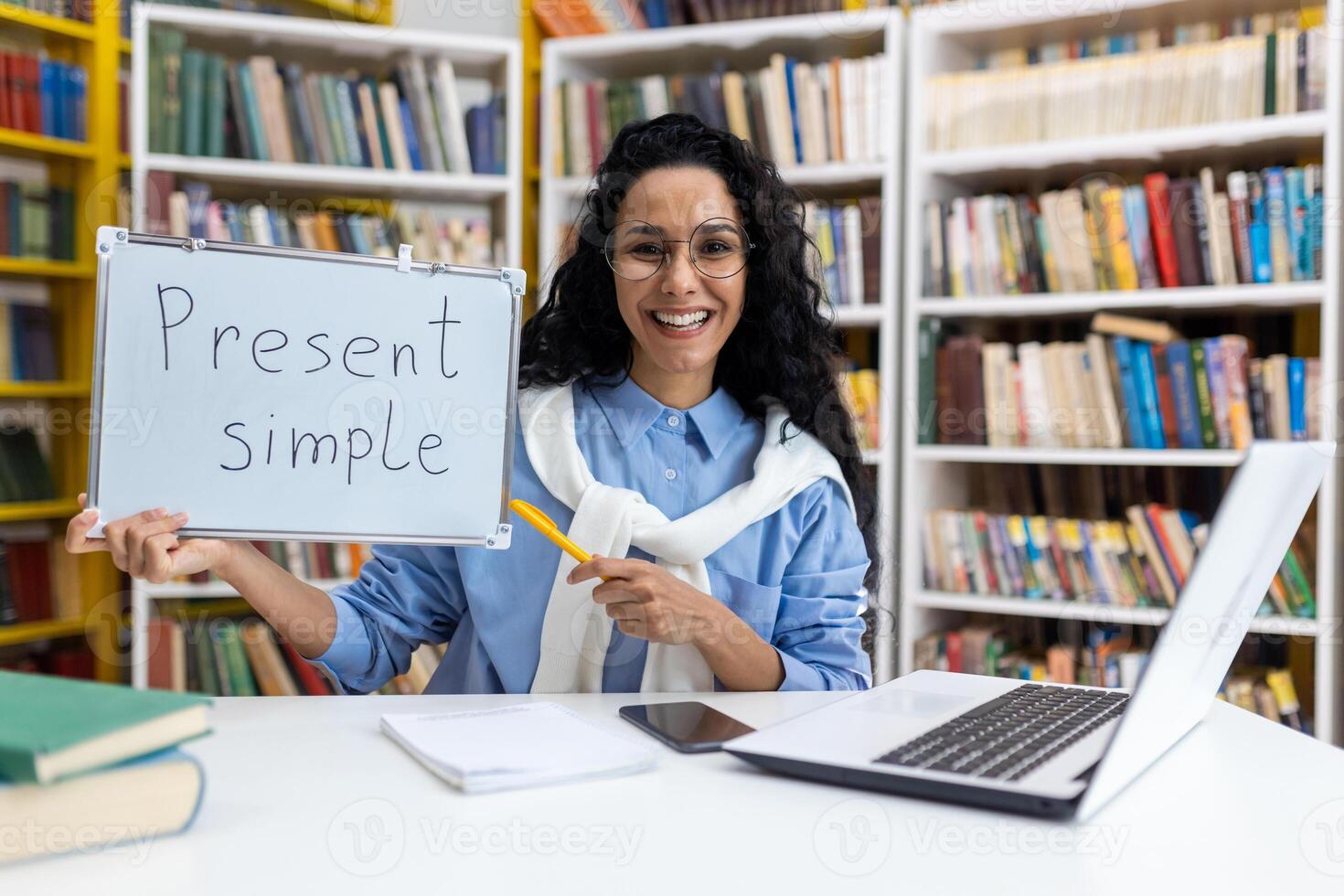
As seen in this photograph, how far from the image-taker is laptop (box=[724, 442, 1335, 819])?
0.68m

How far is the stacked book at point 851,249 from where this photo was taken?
2.53 meters

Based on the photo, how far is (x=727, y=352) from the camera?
59.3 inches

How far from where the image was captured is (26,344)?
110 inches

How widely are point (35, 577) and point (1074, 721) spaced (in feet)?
8.83

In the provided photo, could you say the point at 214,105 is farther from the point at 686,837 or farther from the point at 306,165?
the point at 686,837

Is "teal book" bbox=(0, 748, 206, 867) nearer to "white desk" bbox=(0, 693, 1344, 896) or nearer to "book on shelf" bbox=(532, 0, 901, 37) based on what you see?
"white desk" bbox=(0, 693, 1344, 896)

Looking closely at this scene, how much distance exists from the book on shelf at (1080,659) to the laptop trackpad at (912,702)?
4.75 ft

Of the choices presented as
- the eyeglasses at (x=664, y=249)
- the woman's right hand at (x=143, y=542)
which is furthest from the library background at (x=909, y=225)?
the woman's right hand at (x=143, y=542)

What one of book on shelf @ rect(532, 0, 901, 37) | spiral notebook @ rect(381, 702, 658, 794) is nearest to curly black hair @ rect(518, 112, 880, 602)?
spiral notebook @ rect(381, 702, 658, 794)

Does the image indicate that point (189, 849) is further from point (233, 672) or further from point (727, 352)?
point (233, 672)

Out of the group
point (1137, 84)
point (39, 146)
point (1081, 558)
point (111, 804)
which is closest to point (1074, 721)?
point (111, 804)

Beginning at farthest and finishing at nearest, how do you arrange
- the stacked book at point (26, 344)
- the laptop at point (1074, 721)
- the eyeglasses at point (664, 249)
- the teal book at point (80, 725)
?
the stacked book at point (26, 344) → the eyeglasses at point (664, 249) → the laptop at point (1074, 721) → the teal book at point (80, 725)

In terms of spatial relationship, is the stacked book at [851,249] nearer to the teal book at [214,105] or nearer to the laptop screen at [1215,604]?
the teal book at [214,105]

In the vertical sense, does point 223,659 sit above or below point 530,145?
below
